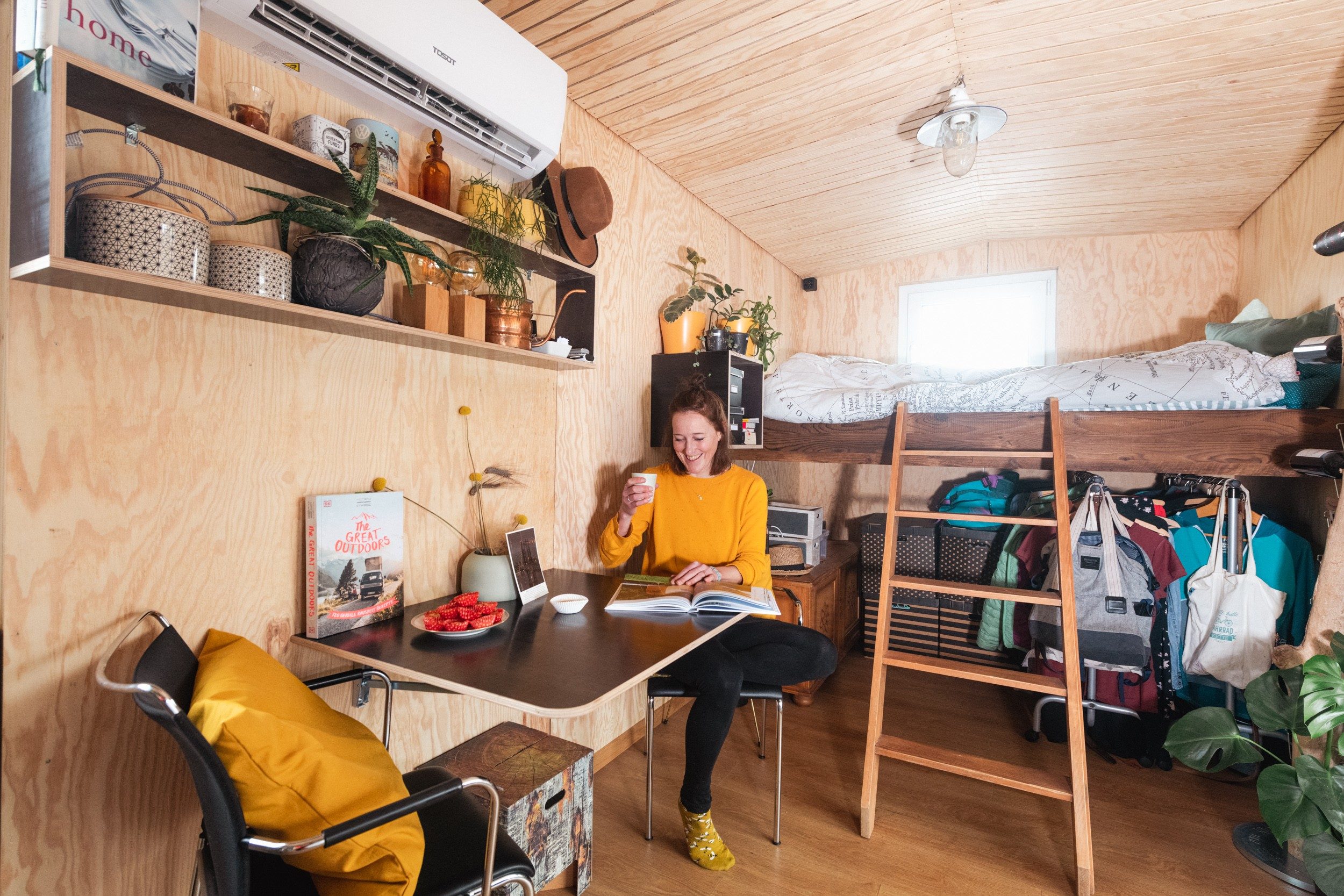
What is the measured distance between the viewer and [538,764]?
67.2 inches

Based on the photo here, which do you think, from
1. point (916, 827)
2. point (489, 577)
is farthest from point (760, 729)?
point (489, 577)

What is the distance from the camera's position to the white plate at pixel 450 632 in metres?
1.45

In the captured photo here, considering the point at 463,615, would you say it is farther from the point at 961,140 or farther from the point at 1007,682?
the point at 961,140

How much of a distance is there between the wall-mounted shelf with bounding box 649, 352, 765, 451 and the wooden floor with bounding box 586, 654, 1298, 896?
1.29 meters

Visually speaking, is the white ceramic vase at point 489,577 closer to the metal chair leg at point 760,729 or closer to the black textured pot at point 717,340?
the metal chair leg at point 760,729

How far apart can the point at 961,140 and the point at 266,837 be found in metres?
2.78

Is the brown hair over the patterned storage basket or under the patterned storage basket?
over

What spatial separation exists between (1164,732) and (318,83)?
3626 millimetres

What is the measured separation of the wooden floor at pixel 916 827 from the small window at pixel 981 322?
2.25 m

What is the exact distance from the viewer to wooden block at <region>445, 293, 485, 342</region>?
1.60m

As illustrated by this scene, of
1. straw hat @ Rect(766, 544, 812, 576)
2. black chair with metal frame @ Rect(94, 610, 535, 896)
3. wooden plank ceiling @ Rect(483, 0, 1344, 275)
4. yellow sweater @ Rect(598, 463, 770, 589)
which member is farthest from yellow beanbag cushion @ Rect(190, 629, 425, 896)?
straw hat @ Rect(766, 544, 812, 576)

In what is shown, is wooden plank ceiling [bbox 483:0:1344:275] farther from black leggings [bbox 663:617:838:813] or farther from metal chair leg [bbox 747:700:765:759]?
metal chair leg [bbox 747:700:765:759]

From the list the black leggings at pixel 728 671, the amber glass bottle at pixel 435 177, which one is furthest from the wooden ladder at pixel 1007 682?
the amber glass bottle at pixel 435 177

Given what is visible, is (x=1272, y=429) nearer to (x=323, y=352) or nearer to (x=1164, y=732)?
(x=1164, y=732)
